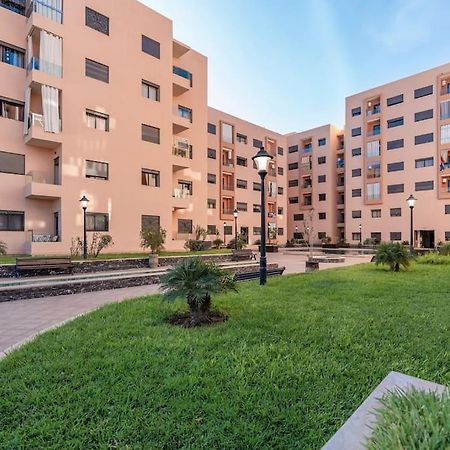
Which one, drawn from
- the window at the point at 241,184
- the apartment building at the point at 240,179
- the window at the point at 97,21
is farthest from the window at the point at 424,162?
the window at the point at 97,21

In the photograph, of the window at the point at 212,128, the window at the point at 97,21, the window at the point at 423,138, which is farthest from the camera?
the window at the point at 212,128

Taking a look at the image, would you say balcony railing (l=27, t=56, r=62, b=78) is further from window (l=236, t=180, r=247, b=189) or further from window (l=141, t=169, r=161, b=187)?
window (l=236, t=180, r=247, b=189)

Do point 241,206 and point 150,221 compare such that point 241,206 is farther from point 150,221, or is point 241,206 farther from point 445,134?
point 445,134

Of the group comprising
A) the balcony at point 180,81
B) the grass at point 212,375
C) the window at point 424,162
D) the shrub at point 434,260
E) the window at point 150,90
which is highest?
the balcony at point 180,81

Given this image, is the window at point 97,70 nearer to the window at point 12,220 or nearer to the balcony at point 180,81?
the balcony at point 180,81

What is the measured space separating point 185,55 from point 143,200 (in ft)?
45.6

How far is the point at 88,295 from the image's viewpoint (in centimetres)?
1084

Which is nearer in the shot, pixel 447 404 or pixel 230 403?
pixel 447 404

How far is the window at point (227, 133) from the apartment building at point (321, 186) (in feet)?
59.4

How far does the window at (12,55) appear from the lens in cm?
1853

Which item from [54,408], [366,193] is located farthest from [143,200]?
[366,193]

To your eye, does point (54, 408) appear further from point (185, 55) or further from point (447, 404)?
point (185, 55)

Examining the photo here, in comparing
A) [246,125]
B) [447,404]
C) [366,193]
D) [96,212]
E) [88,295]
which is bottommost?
[88,295]

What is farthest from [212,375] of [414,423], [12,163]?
[12,163]
